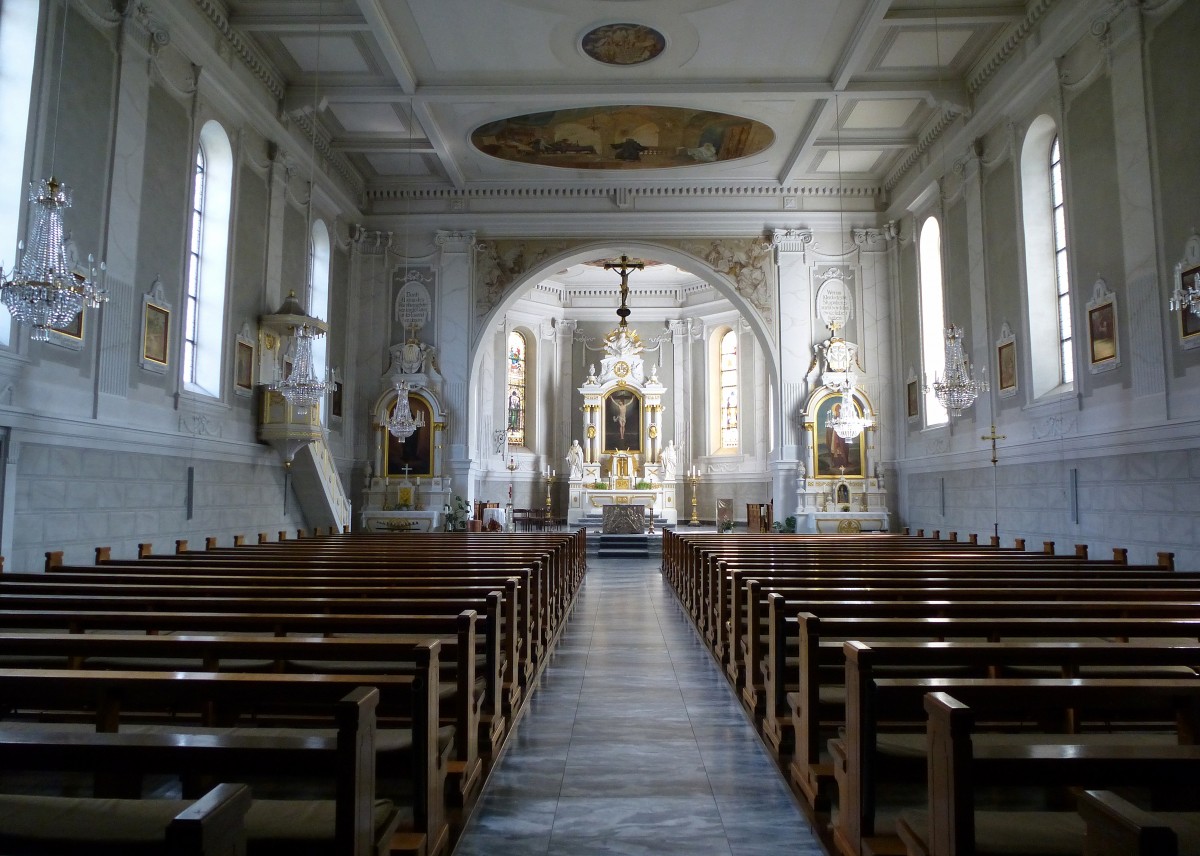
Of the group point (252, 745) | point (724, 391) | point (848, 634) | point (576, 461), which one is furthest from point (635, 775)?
point (724, 391)

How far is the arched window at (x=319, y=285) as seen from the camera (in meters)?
15.1

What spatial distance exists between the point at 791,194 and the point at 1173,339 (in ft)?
33.6

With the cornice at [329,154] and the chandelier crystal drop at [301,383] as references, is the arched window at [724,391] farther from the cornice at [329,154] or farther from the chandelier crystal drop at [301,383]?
the chandelier crystal drop at [301,383]

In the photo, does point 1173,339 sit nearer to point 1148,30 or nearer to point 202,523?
point 1148,30

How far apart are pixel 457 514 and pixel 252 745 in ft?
49.4

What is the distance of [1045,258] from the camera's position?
457 inches

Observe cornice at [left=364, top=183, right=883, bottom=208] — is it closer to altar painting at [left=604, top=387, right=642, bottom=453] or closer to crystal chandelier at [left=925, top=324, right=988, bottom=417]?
altar painting at [left=604, top=387, right=642, bottom=453]

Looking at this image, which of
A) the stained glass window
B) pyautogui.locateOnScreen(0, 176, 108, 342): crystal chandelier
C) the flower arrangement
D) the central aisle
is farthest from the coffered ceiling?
the central aisle

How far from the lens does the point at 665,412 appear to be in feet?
81.5

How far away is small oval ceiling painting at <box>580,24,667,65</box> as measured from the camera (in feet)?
40.3

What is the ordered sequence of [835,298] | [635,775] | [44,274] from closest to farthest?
[635,775] < [44,274] < [835,298]

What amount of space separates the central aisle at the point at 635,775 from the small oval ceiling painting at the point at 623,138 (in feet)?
37.7

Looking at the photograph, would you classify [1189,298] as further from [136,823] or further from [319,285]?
[319,285]

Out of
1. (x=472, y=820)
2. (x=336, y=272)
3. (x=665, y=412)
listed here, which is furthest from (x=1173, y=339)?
(x=665, y=412)
